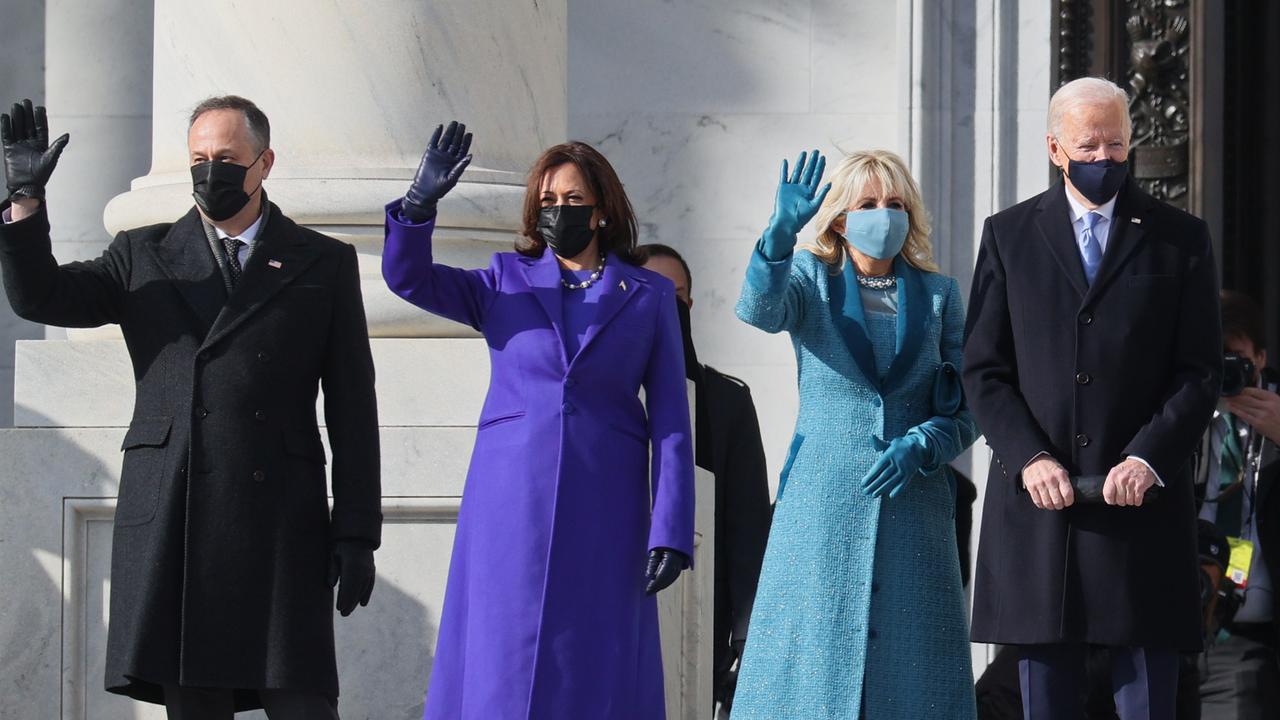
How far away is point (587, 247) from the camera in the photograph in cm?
571

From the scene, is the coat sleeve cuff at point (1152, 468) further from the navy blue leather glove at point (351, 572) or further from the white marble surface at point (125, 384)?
the white marble surface at point (125, 384)

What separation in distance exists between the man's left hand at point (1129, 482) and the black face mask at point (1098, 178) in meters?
0.71

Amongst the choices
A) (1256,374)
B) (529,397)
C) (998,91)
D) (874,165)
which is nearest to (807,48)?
(998,91)

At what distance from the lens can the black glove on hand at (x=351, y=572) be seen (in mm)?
5449

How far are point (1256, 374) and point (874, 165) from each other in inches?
75.7

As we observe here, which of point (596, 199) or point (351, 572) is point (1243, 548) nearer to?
point (596, 199)

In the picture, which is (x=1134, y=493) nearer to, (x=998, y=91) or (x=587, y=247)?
(x=587, y=247)

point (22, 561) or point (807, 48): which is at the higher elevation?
point (807, 48)

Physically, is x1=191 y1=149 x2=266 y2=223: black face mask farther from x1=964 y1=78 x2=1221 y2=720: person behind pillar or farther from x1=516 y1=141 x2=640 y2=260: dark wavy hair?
x1=964 y1=78 x2=1221 y2=720: person behind pillar

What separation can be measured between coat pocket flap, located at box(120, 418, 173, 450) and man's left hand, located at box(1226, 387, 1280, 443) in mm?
3070

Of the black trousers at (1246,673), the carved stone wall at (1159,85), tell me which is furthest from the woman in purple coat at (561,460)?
the carved stone wall at (1159,85)

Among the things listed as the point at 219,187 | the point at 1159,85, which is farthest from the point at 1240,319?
the point at 219,187

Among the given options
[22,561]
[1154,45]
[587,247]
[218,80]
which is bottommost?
[22,561]

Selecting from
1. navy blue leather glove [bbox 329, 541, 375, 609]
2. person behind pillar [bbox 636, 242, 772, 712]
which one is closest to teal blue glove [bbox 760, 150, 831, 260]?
navy blue leather glove [bbox 329, 541, 375, 609]
